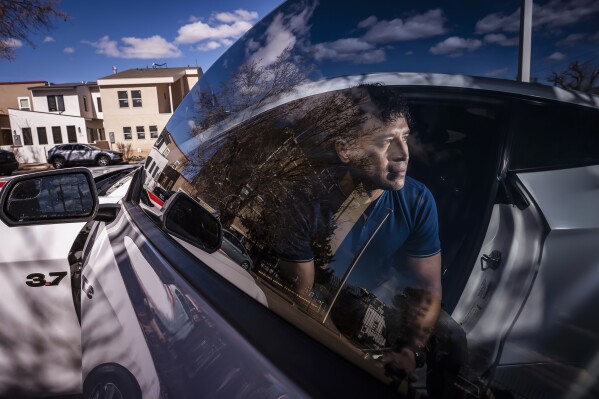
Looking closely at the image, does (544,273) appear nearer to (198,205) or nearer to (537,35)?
(537,35)

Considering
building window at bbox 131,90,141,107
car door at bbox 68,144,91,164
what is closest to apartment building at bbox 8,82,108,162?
building window at bbox 131,90,141,107

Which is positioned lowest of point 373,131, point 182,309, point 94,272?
point 94,272

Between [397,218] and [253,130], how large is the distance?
0.64 metres

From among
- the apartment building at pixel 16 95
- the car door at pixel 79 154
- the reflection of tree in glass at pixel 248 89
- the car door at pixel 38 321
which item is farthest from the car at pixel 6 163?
the reflection of tree in glass at pixel 248 89

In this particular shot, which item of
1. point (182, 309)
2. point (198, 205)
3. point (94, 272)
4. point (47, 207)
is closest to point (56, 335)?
point (47, 207)

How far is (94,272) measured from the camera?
170cm

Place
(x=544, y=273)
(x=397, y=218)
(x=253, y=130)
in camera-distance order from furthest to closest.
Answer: (x=253, y=130) < (x=397, y=218) < (x=544, y=273)

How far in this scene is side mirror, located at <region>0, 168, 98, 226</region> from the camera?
6.39 feet

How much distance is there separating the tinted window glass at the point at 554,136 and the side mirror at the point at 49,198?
1.89 m

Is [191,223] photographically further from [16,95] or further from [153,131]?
[16,95]

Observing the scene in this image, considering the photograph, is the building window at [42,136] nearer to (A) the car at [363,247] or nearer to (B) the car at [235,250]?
(A) the car at [363,247]

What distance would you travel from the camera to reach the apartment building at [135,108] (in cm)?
3222

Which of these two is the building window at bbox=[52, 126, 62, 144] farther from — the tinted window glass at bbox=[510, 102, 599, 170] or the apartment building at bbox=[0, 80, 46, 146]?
the tinted window glass at bbox=[510, 102, 599, 170]

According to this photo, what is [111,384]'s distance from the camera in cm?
112
